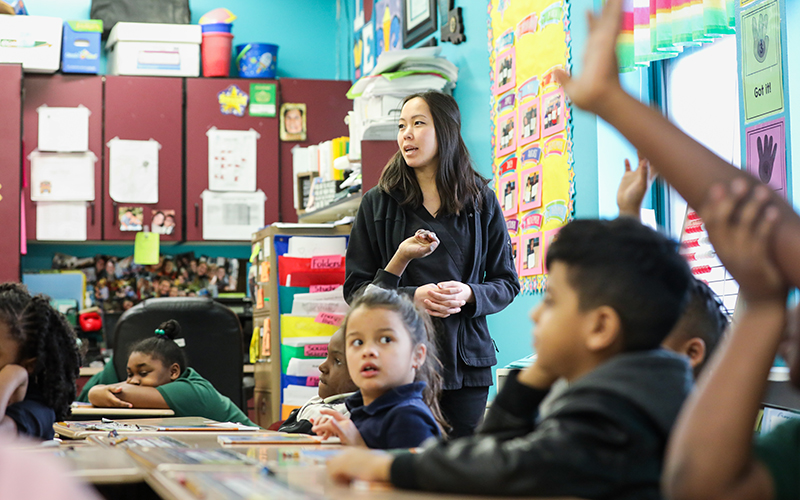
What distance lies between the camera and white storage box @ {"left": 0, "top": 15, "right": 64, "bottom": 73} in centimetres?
473

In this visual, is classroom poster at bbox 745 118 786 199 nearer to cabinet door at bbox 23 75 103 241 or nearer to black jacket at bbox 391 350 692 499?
black jacket at bbox 391 350 692 499

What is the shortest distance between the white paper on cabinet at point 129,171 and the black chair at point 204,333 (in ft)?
5.21

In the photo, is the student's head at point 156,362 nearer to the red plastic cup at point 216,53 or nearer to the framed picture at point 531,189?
the framed picture at point 531,189

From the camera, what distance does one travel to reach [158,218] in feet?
16.1

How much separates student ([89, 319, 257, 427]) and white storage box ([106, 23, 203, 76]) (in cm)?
237

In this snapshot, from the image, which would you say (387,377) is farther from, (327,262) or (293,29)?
(293,29)

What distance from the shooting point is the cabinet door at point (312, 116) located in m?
5.13

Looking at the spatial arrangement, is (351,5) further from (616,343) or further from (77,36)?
(616,343)

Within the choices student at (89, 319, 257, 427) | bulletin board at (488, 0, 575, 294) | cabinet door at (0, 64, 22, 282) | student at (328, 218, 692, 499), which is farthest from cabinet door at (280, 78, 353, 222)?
student at (328, 218, 692, 499)

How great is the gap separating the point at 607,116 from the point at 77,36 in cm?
454

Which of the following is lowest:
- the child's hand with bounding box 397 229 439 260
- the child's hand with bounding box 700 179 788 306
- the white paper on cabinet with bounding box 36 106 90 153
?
the child's hand with bounding box 700 179 788 306

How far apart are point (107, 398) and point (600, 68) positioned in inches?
87.2

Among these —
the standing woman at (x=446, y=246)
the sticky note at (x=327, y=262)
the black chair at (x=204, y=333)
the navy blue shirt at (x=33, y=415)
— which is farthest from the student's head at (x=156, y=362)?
the standing woman at (x=446, y=246)

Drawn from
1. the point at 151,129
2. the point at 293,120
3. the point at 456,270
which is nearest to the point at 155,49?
the point at 151,129
